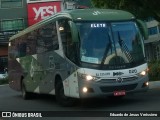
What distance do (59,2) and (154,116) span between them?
48931 millimetres

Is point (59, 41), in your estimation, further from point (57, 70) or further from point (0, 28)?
point (0, 28)

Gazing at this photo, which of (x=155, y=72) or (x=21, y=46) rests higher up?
(x=21, y=46)

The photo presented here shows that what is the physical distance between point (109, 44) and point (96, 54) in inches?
21.6

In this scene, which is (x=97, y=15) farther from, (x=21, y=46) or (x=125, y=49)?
(x=21, y=46)

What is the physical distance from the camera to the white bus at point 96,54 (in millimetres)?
14430

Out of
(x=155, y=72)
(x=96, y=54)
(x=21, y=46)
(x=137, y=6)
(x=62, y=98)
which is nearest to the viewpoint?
(x=96, y=54)

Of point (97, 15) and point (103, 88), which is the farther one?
point (97, 15)

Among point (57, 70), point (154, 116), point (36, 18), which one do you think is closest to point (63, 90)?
point (57, 70)

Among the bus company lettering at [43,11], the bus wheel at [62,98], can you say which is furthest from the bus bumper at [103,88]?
the bus company lettering at [43,11]

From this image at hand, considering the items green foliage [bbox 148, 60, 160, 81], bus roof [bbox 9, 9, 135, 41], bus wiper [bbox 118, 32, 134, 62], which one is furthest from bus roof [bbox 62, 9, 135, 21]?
green foliage [bbox 148, 60, 160, 81]

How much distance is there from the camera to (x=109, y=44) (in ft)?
48.1

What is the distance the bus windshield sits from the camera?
1452 centimetres

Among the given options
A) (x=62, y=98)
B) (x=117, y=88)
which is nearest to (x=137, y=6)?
(x=62, y=98)

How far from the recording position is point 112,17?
15.2 meters
